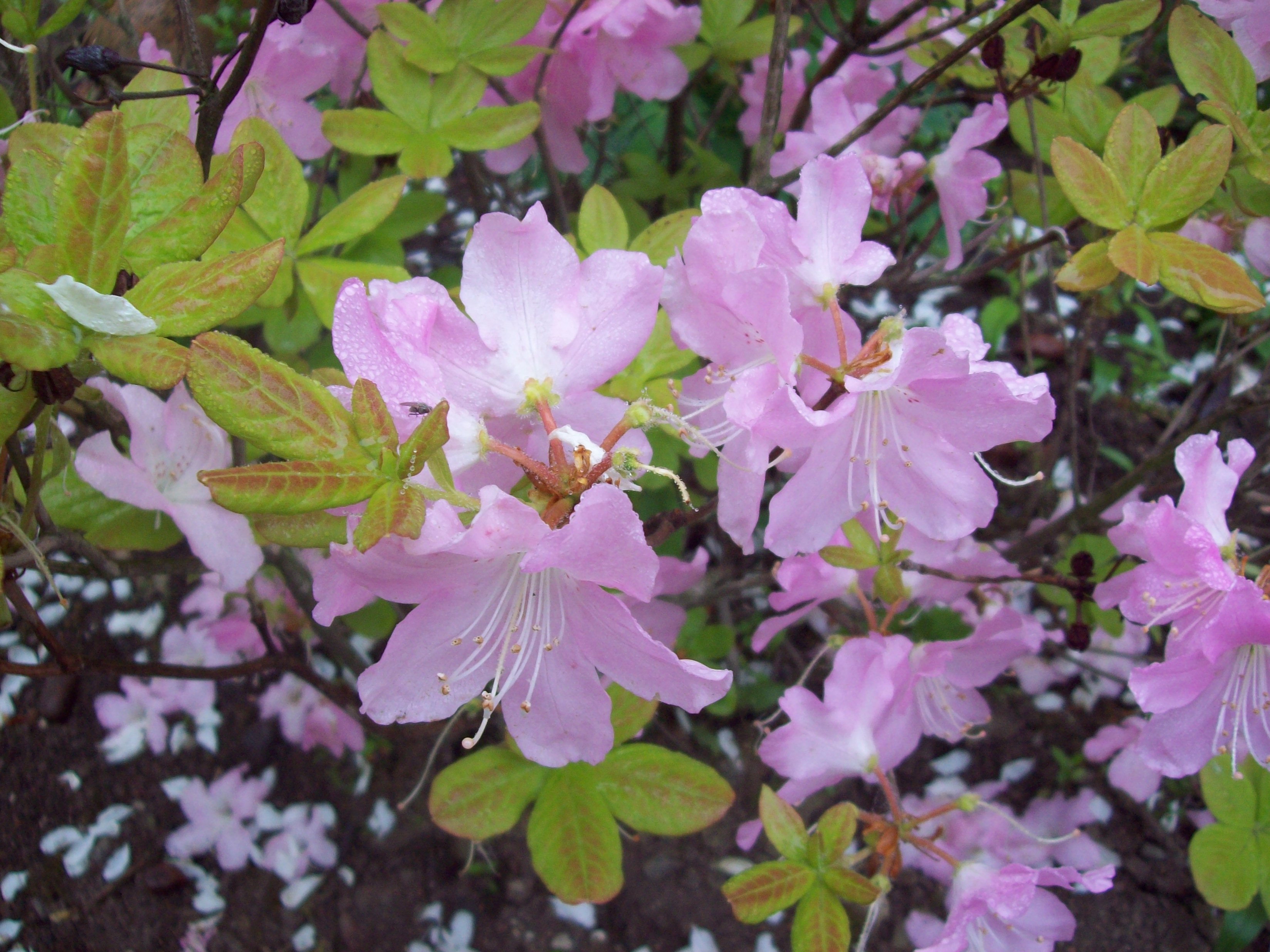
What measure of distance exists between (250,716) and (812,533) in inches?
72.2

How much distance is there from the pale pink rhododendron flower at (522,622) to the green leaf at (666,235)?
0.46m

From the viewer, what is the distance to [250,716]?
88.6 inches

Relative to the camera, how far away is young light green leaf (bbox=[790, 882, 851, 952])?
99 centimetres

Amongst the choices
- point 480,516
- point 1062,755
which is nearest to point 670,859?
point 1062,755

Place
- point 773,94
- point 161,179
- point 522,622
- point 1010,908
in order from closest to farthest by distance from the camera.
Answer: point 161,179, point 522,622, point 1010,908, point 773,94

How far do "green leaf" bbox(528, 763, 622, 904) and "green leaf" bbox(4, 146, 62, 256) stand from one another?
80 cm

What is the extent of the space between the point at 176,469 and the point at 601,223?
578mm

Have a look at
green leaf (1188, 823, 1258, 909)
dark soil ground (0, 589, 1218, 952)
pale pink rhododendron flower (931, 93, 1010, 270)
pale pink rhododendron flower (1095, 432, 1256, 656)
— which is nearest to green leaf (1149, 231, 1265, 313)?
pale pink rhododendron flower (1095, 432, 1256, 656)

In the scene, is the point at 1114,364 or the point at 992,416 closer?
the point at 992,416

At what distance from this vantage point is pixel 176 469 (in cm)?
106

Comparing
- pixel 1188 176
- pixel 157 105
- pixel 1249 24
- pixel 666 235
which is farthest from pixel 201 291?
pixel 1249 24

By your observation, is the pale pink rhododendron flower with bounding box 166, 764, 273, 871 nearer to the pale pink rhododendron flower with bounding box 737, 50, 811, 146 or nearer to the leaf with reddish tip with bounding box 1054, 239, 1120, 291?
the pale pink rhododendron flower with bounding box 737, 50, 811, 146

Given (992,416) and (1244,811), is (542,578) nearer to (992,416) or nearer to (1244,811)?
(992,416)

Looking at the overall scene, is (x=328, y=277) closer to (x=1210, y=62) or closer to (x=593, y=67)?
(x=593, y=67)
